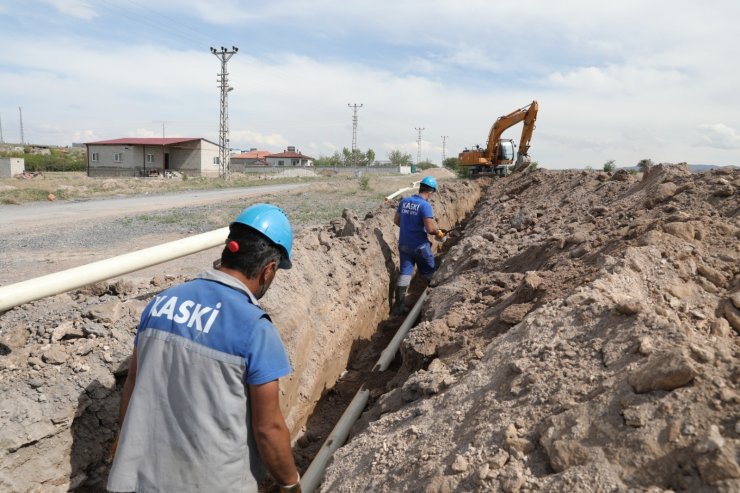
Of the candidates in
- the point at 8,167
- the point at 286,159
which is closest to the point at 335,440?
the point at 8,167

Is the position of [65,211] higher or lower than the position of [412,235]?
lower

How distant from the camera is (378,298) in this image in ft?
25.6

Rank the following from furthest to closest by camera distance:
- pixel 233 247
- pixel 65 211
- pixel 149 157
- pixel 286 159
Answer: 1. pixel 286 159
2. pixel 149 157
3. pixel 65 211
4. pixel 233 247

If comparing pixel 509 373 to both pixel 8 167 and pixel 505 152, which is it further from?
pixel 8 167

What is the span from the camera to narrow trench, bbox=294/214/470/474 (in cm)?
455

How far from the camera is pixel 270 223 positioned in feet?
7.59

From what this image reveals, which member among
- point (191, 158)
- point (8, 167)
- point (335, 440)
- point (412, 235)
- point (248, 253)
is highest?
point (191, 158)

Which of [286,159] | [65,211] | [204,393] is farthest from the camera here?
[286,159]

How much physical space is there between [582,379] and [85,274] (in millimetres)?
2965

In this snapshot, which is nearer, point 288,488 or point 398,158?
point 288,488

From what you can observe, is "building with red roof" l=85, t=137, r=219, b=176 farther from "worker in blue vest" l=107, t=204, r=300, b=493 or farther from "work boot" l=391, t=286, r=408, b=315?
"worker in blue vest" l=107, t=204, r=300, b=493

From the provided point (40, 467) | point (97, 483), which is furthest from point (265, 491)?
point (40, 467)

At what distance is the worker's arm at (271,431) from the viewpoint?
210 centimetres

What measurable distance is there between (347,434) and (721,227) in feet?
12.6
